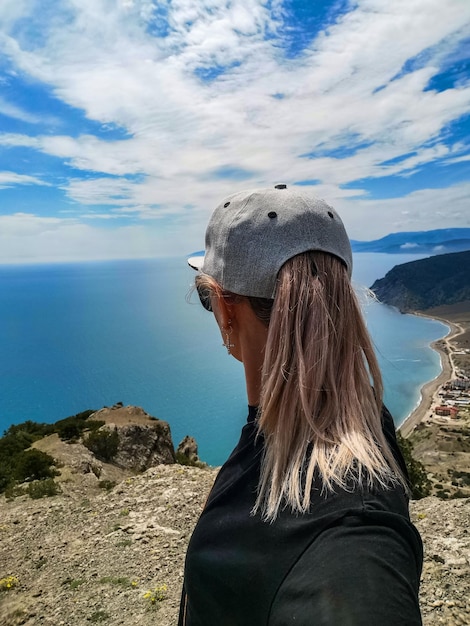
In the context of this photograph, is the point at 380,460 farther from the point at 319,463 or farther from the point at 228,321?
the point at 228,321

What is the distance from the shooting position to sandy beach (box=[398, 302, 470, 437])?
57.2m

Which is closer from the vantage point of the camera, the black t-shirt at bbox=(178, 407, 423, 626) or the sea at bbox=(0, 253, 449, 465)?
the black t-shirt at bbox=(178, 407, 423, 626)

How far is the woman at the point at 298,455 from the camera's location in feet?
2.62

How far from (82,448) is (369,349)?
13.3 m

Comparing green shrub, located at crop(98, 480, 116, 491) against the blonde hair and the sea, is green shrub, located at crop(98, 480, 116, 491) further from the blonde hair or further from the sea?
the sea

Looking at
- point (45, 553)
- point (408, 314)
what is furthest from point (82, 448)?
point (408, 314)

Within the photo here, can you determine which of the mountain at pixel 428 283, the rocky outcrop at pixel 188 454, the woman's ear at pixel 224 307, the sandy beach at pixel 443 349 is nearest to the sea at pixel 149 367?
the sandy beach at pixel 443 349

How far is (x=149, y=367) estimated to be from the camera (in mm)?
72250

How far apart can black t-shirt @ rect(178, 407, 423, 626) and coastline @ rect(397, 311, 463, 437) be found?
52624 millimetres

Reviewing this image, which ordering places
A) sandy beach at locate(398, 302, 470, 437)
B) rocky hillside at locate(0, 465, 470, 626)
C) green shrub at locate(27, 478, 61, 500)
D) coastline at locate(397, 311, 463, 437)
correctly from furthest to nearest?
sandy beach at locate(398, 302, 470, 437) < coastline at locate(397, 311, 463, 437) < green shrub at locate(27, 478, 61, 500) < rocky hillside at locate(0, 465, 470, 626)

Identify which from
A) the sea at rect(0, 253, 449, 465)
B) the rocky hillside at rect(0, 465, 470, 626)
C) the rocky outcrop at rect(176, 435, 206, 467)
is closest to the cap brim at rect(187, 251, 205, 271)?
the rocky hillside at rect(0, 465, 470, 626)

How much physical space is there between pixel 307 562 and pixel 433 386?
77.3 metres

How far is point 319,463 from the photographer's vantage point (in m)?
0.98

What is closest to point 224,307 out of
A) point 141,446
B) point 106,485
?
point 106,485
